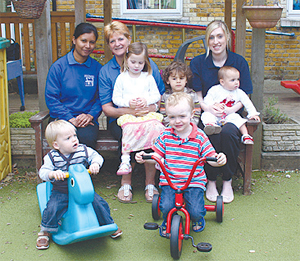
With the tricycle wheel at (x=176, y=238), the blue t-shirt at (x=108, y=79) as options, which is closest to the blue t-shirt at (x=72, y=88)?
the blue t-shirt at (x=108, y=79)

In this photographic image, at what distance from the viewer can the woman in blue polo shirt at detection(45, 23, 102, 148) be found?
3.84 metres

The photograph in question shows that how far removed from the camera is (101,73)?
391cm

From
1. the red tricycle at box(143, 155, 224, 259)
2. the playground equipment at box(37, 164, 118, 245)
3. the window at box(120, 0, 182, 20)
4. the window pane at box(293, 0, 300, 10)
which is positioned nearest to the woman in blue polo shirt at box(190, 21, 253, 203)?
the red tricycle at box(143, 155, 224, 259)

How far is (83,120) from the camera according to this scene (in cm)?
385

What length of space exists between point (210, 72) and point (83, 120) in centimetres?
132

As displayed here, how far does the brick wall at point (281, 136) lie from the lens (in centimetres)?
434

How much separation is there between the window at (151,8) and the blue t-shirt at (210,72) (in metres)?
5.26

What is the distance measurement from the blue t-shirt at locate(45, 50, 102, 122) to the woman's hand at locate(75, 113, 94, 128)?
6cm

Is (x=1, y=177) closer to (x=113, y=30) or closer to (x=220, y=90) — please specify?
(x=113, y=30)

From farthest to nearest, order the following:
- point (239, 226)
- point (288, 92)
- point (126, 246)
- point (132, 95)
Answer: point (288, 92) → point (132, 95) → point (239, 226) → point (126, 246)

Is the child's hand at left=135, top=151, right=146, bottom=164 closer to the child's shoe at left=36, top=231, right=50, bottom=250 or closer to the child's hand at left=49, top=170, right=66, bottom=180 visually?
the child's hand at left=49, top=170, right=66, bottom=180

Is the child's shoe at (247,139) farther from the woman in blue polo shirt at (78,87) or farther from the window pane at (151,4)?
the window pane at (151,4)

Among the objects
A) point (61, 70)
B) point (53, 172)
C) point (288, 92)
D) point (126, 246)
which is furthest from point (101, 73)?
point (288, 92)

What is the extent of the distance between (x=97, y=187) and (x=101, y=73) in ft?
3.67
